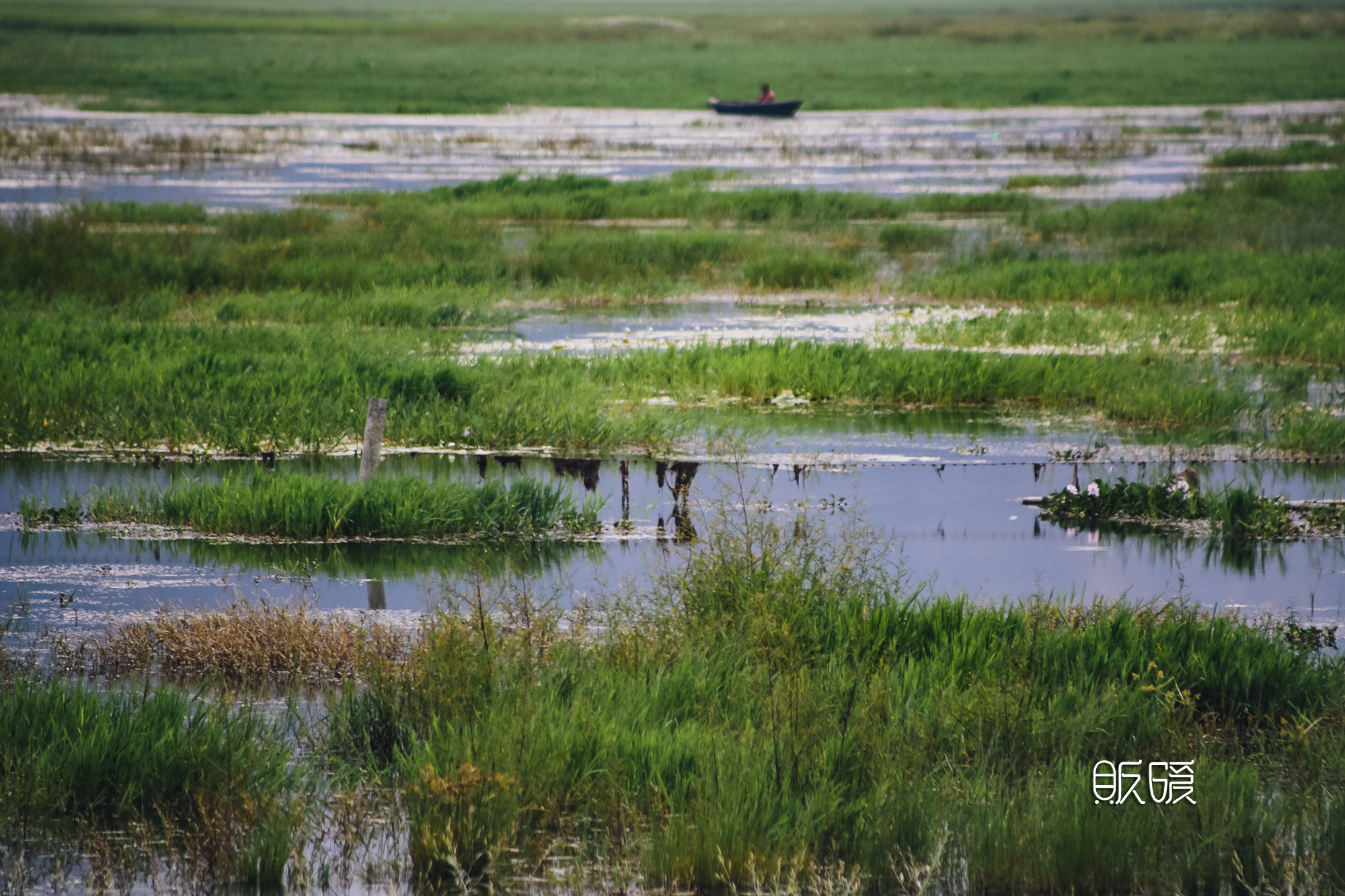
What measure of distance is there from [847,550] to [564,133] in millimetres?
43930

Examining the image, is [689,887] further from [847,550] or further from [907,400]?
[907,400]

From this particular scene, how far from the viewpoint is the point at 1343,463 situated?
11984 mm

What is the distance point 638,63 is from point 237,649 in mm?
88617

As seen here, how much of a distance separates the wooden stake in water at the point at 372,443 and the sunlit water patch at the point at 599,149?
61.7 feet

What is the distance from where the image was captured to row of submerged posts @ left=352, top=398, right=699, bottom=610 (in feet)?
30.8

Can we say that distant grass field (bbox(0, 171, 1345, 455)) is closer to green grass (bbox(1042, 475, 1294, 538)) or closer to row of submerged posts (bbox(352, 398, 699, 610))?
row of submerged posts (bbox(352, 398, 699, 610))

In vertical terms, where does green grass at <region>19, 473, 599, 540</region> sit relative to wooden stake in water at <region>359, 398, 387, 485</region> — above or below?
below

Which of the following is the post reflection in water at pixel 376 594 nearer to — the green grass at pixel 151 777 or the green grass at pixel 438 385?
the green grass at pixel 151 777

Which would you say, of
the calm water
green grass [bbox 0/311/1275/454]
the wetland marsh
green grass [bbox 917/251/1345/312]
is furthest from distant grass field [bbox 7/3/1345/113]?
the calm water

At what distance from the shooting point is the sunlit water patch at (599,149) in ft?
106

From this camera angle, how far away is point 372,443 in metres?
9.84

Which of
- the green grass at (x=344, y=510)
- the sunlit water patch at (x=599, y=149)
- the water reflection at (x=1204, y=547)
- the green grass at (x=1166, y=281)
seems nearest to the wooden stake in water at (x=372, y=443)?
the green grass at (x=344, y=510)

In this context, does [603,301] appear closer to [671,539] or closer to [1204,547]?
[671,539]

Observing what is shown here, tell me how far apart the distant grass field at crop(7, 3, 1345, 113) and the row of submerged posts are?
157ft
